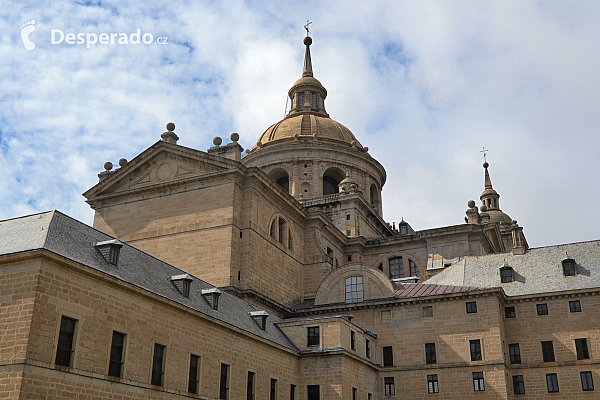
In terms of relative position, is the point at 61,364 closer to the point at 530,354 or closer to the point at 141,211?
the point at 141,211

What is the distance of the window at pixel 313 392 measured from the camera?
110 ft

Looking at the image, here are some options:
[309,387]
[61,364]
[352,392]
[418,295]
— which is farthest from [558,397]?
[61,364]

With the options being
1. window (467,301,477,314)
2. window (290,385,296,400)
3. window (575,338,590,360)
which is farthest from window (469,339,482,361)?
window (290,385,296,400)

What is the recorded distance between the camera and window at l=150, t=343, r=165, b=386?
24.3 meters

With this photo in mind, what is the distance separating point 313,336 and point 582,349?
621 inches

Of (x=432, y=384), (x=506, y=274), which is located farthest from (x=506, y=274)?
(x=432, y=384)

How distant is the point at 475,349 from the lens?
121ft

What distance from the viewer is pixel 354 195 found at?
55.0 m

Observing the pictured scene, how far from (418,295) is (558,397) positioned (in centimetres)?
969

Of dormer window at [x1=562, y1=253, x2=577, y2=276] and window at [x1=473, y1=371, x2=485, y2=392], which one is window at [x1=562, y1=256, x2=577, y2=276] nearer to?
dormer window at [x1=562, y1=253, x2=577, y2=276]

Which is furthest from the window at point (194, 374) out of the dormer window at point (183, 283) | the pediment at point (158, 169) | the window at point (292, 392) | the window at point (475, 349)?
the window at point (475, 349)

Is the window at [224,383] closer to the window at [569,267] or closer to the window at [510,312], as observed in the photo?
the window at [510,312]

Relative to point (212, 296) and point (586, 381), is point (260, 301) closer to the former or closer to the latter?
point (212, 296)

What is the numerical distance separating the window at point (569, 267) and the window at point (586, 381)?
233 inches
